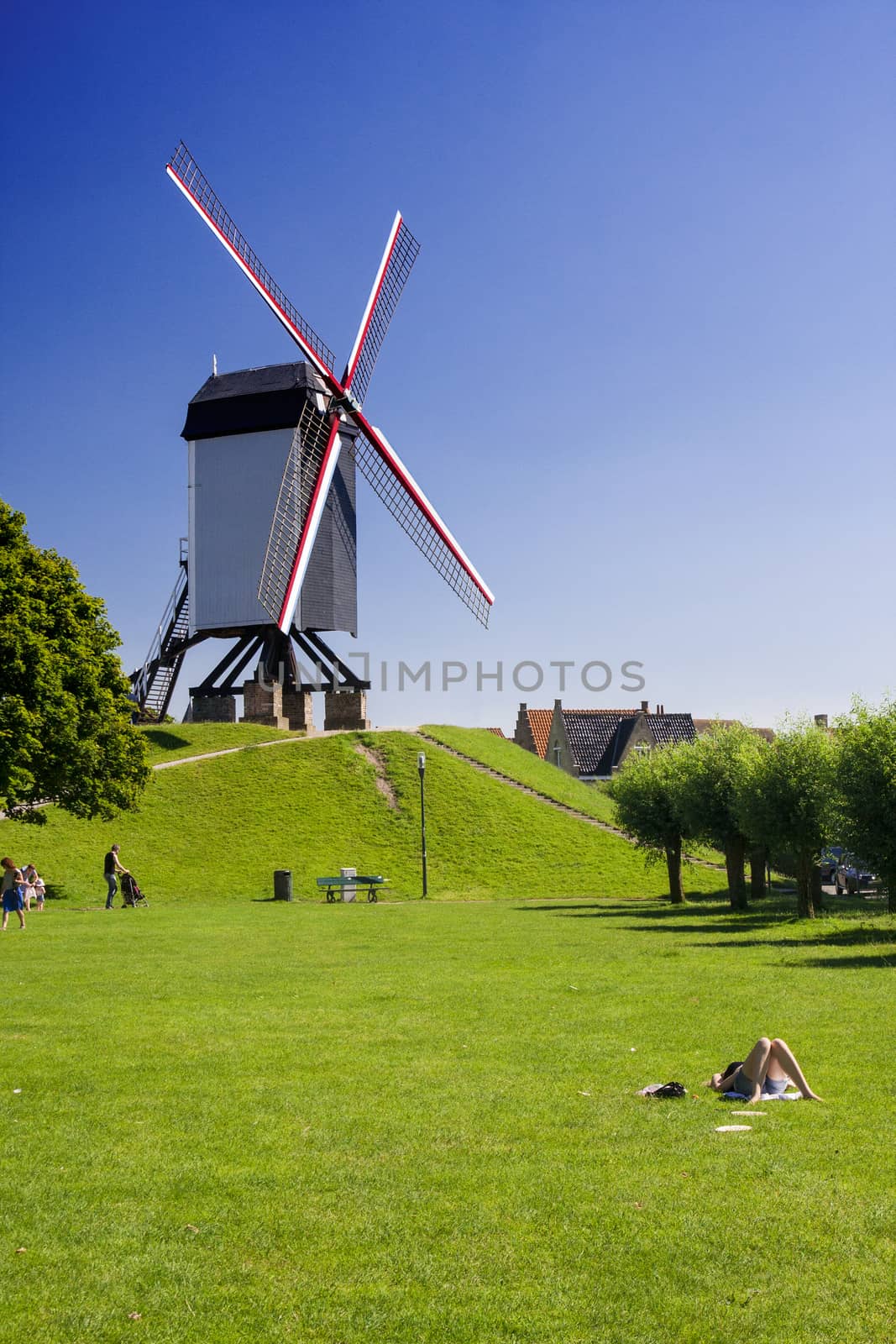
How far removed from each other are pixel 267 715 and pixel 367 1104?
5242cm

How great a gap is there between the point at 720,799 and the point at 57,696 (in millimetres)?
20864

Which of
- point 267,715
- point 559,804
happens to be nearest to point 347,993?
point 559,804

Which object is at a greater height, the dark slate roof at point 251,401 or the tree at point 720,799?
the dark slate roof at point 251,401

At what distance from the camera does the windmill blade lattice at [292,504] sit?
5647 centimetres

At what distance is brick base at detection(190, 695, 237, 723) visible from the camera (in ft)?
206

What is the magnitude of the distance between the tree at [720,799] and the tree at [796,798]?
8.86 feet

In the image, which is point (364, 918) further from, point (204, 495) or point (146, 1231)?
point (204, 495)

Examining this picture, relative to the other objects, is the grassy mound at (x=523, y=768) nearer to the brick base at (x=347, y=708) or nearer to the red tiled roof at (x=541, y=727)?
the brick base at (x=347, y=708)

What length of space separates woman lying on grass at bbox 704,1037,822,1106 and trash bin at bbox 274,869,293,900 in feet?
101

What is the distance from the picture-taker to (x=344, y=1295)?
6.60 m

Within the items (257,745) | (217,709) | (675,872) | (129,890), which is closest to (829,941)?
(675,872)

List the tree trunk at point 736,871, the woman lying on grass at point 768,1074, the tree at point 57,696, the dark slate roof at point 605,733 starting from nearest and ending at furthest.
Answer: the woman lying on grass at point 768,1074 → the tree at point 57,696 → the tree trunk at point 736,871 → the dark slate roof at point 605,733

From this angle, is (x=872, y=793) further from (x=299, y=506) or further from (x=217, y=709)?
(x=217, y=709)

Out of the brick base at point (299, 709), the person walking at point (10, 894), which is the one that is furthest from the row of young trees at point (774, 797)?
the brick base at point (299, 709)
